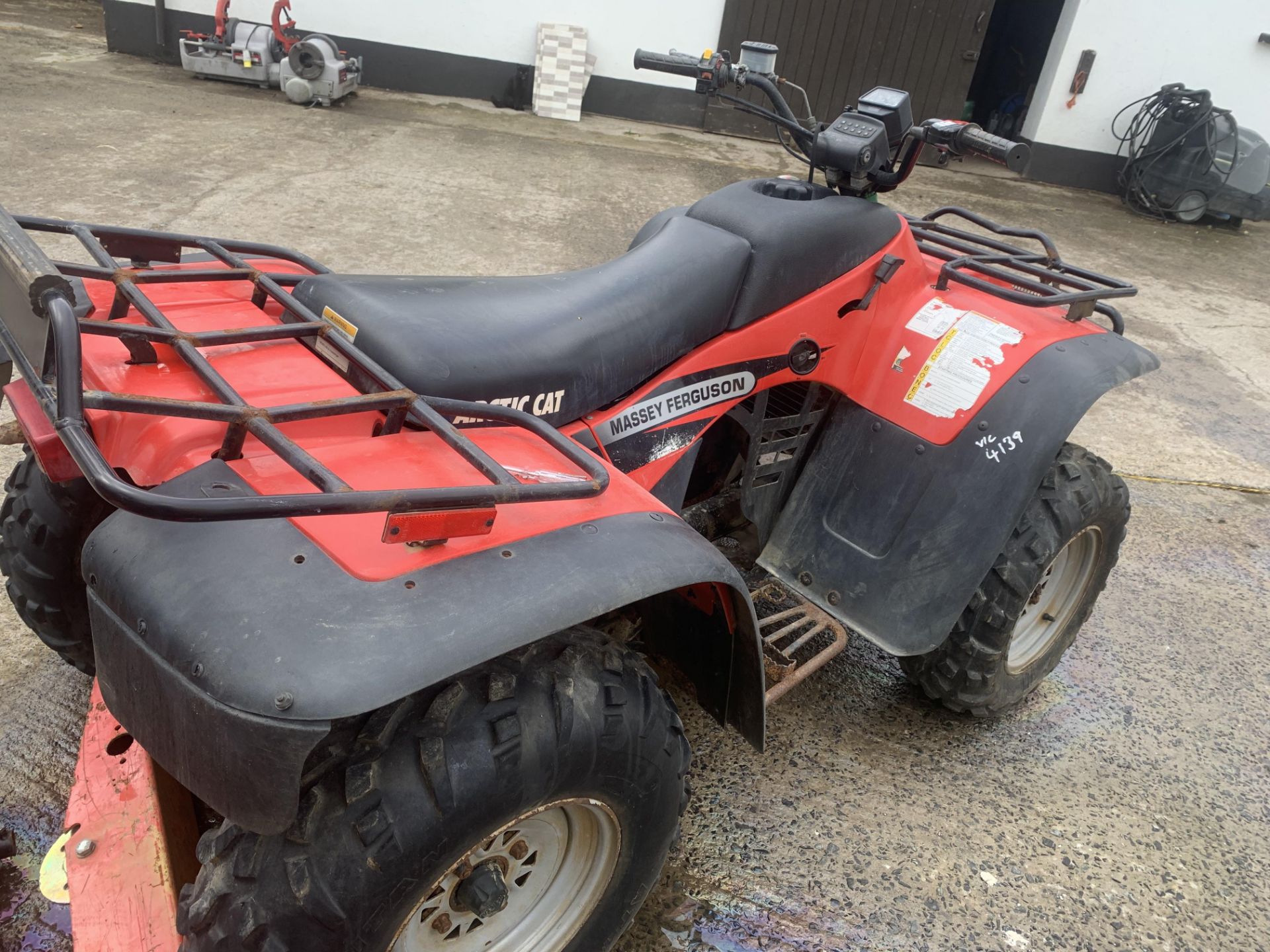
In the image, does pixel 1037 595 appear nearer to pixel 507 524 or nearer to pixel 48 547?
pixel 507 524

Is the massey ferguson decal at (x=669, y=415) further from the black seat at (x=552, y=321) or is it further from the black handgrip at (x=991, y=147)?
the black handgrip at (x=991, y=147)

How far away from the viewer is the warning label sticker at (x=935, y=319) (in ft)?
8.29

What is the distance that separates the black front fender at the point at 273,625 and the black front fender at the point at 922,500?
1.20 meters

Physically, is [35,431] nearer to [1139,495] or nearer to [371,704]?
[371,704]

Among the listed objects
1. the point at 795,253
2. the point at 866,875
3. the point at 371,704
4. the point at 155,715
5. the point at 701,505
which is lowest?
the point at 866,875

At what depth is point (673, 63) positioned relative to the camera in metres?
2.50

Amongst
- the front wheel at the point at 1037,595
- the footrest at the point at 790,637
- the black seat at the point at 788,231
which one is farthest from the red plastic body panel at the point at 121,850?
the front wheel at the point at 1037,595

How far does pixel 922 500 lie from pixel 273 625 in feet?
5.76

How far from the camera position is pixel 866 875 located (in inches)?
90.2

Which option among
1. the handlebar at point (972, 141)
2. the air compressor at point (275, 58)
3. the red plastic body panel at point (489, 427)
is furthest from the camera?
the air compressor at point (275, 58)

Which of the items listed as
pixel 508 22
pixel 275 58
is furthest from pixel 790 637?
pixel 508 22

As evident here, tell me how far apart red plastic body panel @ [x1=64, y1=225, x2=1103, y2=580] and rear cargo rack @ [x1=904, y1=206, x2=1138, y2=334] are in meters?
0.07

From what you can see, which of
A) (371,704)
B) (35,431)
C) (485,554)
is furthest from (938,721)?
(35,431)

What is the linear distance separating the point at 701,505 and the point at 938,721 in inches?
38.8
